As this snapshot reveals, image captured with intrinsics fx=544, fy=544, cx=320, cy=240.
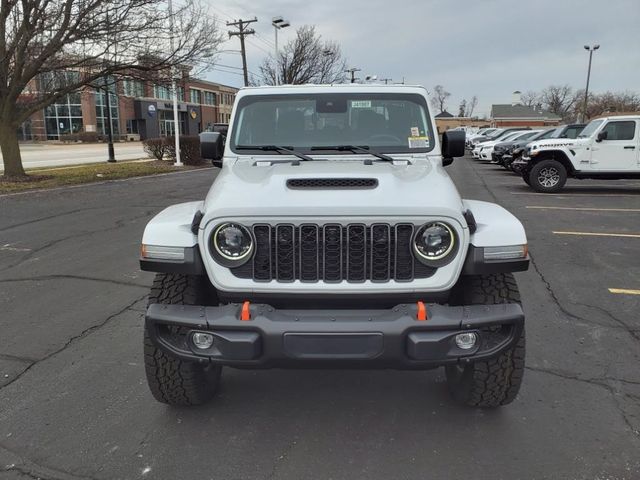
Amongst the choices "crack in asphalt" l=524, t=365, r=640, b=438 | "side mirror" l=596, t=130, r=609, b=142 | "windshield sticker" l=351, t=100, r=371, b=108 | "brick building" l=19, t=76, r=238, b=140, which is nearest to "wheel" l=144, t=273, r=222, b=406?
"windshield sticker" l=351, t=100, r=371, b=108

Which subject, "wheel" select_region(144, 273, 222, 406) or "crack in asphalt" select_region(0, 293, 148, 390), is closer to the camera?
"wheel" select_region(144, 273, 222, 406)

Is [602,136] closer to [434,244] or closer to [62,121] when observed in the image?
[434,244]

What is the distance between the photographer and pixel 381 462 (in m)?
2.79

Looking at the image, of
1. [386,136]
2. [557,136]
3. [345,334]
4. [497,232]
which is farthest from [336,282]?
[557,136]

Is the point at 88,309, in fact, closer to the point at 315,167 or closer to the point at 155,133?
the point at 315,167

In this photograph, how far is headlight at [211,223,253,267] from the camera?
9.03 ft

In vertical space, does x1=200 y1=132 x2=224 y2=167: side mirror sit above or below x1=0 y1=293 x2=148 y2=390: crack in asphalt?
above

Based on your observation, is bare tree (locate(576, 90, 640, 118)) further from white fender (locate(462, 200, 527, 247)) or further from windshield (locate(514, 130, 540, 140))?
white fender (locate(462, 200, 527, 247))

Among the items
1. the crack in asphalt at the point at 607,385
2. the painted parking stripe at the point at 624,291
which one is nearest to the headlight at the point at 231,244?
the crack in asphalt at the point at 607,385

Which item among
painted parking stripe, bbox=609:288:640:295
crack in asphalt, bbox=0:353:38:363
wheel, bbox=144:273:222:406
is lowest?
crack in asphalt, bbox=0:353:38:363

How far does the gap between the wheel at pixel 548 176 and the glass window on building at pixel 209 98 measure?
8085 cm

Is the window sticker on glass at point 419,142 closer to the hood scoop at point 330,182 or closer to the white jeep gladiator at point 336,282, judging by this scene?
the white jeep gladiator at point 336,282

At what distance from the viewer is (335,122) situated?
405cm

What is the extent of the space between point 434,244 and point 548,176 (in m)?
12.9
